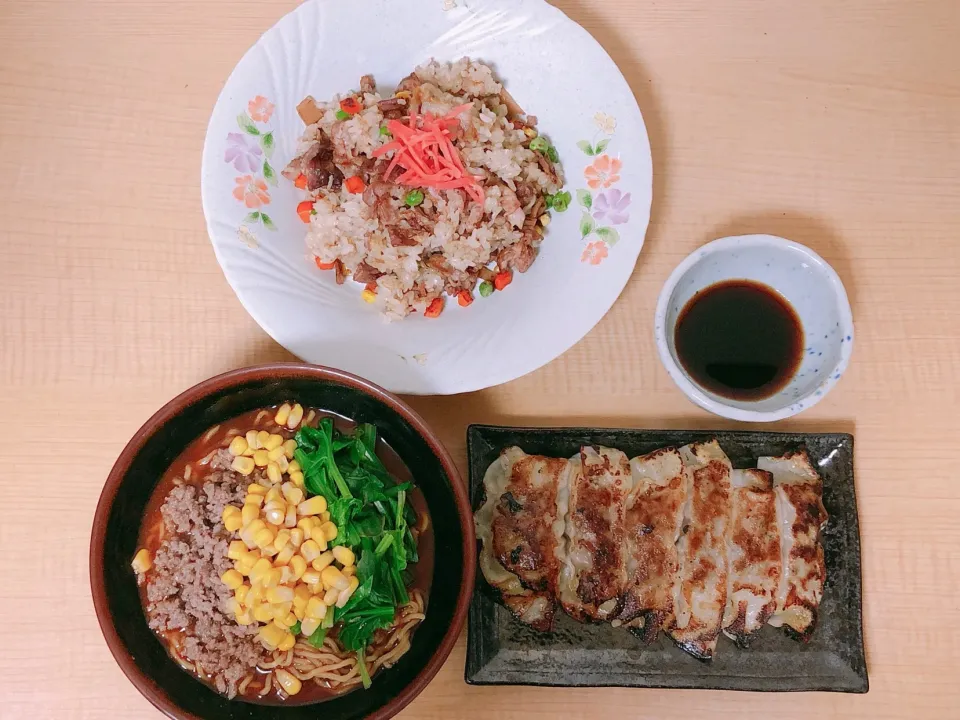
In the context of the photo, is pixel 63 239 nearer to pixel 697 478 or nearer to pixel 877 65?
pixel 697 478

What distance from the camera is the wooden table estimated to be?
209 cm

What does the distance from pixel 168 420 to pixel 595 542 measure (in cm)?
124

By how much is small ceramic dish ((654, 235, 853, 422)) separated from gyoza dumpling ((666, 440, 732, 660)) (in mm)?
225

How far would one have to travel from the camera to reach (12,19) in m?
2.26

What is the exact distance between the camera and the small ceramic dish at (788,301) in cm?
194

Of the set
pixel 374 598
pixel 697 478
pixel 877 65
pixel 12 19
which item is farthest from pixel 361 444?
pixel 877 65

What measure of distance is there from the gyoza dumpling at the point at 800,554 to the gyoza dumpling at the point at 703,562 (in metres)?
0.19

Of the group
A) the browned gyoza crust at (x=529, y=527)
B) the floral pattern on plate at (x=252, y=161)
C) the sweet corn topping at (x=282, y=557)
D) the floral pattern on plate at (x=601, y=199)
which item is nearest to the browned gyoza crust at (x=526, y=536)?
the browned gyoza crust at (x=529, y=527)

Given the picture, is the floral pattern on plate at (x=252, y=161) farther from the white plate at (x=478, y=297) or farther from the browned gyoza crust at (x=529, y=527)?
the browned gyoza crust at (x=529, y=527)

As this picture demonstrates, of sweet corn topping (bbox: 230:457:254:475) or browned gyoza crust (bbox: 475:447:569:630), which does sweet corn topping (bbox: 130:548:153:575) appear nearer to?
sweet corn topping (bbox: 230:457:254:475)

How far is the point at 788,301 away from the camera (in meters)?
2.14

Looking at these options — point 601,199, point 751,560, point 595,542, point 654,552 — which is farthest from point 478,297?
point 751,560

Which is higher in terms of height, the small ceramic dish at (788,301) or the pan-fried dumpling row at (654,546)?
the small ceramic dish at (788,301)

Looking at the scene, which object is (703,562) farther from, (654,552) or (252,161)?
(252,161)
